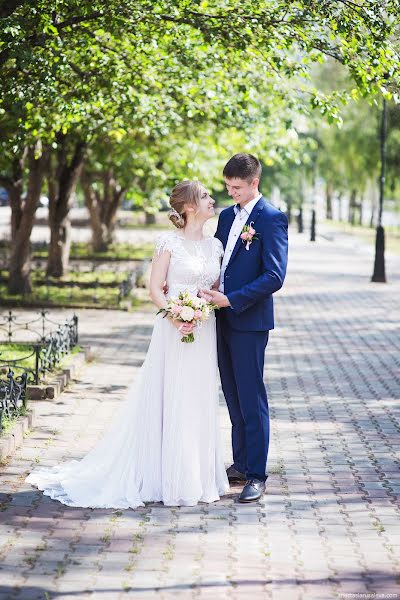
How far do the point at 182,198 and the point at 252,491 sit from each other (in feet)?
6.70

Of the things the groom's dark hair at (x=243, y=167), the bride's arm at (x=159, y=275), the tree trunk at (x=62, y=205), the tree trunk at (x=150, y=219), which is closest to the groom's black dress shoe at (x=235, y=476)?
the bride's arm at (x=159, y=275)

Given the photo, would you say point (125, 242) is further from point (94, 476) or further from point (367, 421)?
point (94, 476)

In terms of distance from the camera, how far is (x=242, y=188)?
7.30 m

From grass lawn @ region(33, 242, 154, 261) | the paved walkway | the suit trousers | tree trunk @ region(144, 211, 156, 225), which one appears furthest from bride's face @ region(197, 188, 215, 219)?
tree trunk @ region(144, 211, 156, 225)

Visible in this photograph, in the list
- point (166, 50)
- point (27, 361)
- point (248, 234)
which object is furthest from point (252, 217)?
point (166, 50)

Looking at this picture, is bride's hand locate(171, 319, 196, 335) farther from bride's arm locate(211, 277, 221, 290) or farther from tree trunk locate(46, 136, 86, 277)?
tree trunk locate(46, 136, 86, 277)

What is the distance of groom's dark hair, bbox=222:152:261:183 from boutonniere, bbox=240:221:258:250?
315 mm

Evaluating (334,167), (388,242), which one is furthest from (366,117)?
(334,167)

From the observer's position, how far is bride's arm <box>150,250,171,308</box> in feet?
24.3

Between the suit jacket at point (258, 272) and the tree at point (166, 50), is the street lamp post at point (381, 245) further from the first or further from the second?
the suit jacket at point (258, 272)

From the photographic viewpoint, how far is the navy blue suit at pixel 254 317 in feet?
23.9

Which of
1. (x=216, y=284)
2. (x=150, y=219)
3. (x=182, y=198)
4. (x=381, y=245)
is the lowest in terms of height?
(x=150, y=219)

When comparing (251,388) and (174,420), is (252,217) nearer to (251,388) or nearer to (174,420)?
(251,388)

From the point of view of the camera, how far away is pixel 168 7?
1139cm
